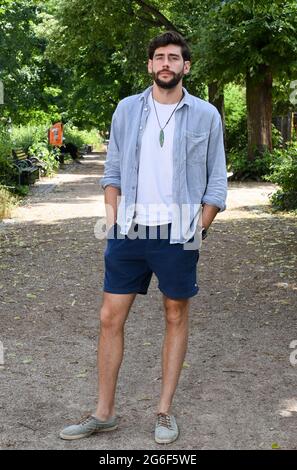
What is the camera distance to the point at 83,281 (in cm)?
816

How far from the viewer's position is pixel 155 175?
3865mm

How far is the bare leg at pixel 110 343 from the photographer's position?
3.96 m

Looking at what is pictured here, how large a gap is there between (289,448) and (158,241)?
1208 mm

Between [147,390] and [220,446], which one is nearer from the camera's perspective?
[220,446]

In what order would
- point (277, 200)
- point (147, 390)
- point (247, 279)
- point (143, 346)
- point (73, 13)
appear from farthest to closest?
point (73, 13)
point (277, 200)
point (247, 279)
point (143, 346)
point (147, 390)

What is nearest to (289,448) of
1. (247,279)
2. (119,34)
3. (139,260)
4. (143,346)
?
(139,260)

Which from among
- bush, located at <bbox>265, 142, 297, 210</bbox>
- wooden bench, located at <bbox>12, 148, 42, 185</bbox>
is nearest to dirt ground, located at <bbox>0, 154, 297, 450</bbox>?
bush, located at <bbox>265, 142, 297, 210</bbox>

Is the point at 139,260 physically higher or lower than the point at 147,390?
higher

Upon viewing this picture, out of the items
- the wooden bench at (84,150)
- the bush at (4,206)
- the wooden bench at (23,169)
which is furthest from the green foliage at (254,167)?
the wooden bench at (84,150)

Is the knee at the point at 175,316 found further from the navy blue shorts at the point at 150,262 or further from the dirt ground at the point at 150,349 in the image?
the dirt ground at the point at 150,349

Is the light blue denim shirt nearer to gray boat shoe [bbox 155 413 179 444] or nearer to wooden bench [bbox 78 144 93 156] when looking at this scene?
gray boat shoe [bbox 155 413 179 444]

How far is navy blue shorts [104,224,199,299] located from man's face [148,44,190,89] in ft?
2.33

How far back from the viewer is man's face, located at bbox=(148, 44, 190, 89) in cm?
384

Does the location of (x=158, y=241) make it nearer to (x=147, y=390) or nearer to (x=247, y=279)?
(x=147, y=390)
